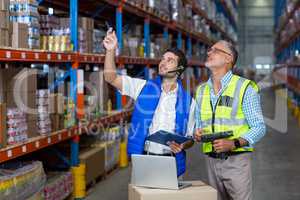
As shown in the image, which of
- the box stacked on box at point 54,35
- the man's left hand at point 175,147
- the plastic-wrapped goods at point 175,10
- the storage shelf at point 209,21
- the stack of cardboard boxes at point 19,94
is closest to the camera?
the man's left hand at point 175,147

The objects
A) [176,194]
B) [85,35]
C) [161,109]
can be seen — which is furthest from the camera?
[85,35]

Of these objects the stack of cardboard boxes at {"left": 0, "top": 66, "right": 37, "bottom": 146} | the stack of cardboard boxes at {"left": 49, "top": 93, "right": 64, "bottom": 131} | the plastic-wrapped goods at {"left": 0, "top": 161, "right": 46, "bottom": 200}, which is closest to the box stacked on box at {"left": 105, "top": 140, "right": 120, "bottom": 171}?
the stack of cardboard boxes at {"left": 49, "top": 93, "right": 64, "bottom": 131}

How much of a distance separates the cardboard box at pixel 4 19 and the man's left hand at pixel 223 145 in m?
1.93

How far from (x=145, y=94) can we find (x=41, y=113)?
4.54 ft

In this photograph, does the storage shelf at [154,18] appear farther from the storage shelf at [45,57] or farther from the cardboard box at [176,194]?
the cardboard box at [176,194]

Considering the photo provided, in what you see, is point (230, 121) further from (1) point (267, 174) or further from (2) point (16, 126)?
Result: (1) point (267, 174)

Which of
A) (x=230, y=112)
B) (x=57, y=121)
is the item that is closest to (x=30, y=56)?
(x=57, y=121)

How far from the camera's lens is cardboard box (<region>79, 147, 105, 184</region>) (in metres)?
5.59

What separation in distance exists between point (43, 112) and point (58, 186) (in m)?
0.84

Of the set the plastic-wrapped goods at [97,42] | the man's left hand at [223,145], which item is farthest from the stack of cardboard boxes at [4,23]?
the plastic-wrapped goods at [97,42]

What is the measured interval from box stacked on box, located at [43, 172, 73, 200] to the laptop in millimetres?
1903

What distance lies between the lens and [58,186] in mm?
4840

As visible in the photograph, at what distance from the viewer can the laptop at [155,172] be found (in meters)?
2.84

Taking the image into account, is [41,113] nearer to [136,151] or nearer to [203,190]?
[136,151]
